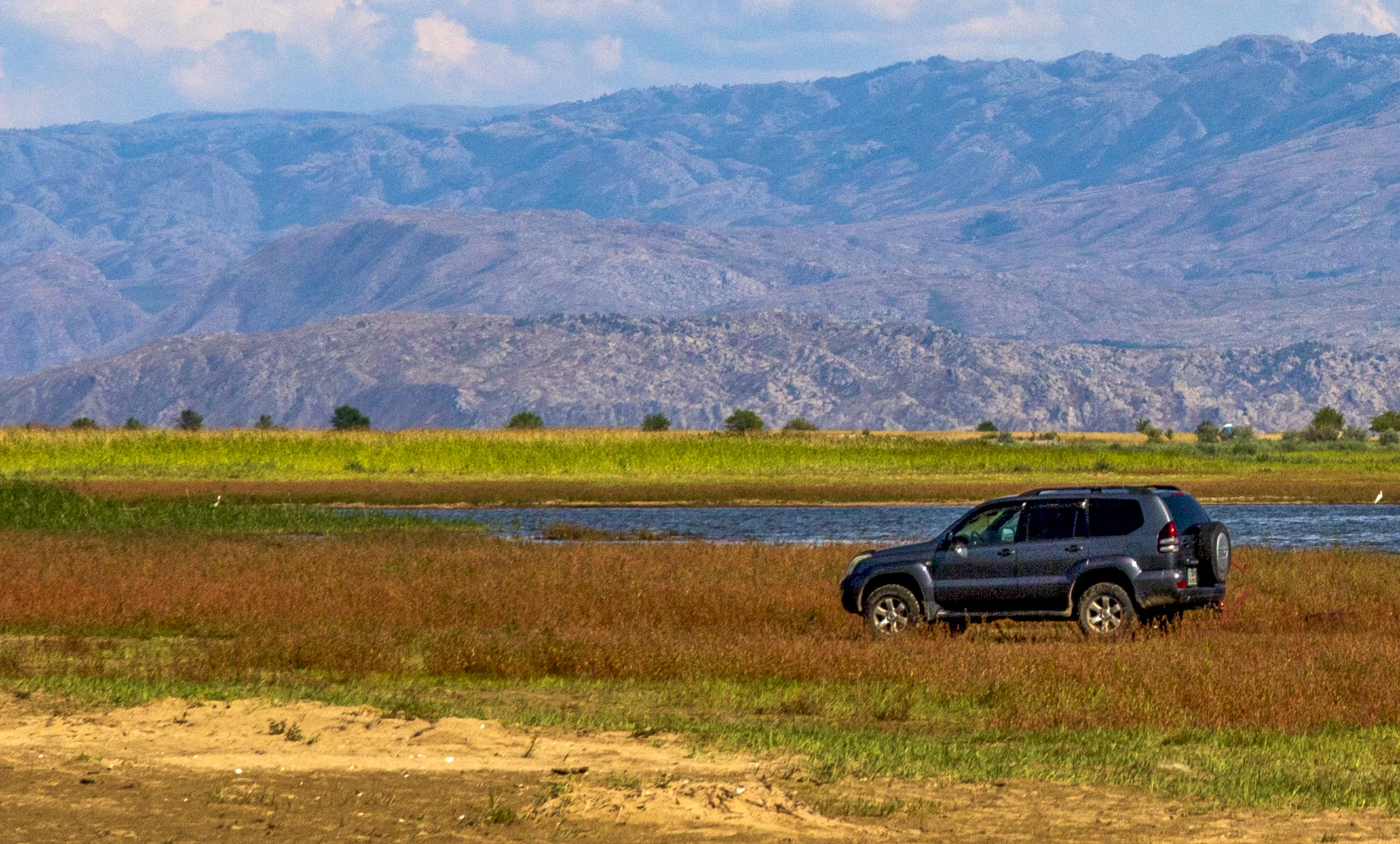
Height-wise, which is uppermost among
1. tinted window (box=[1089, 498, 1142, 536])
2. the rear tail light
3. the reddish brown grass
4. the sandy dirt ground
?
tinted window (box=[1089, 498, 1142, 536])

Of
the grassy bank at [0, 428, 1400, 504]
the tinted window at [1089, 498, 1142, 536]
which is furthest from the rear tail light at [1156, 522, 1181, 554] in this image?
the grassy bank at [0, 428, 1400, 504]

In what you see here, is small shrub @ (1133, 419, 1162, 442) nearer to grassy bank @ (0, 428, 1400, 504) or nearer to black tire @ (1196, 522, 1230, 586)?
grassy bank @ (0, 428, 1400, 504)

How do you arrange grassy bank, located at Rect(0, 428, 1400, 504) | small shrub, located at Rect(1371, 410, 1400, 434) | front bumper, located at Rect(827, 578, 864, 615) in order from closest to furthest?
front bumper, located at Rect(827, 578, 864, 615)
grassy bank, located at Rect(0, 428, 1400, 504)
small shrub, located at Rect(1371, 410, 1400, 434)

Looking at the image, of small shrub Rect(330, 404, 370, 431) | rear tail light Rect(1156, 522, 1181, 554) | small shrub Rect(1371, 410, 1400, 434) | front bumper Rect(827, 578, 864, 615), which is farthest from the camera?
small shrub Rect(330, 404, 370, 431)

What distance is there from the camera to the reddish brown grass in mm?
18781

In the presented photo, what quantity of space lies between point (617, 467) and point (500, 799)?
68.9 metres

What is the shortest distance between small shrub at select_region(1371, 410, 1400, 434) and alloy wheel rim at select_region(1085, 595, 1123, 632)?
5003 inches

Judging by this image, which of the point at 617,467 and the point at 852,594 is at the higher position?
the point at 617,467

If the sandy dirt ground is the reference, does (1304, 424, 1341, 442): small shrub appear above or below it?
above

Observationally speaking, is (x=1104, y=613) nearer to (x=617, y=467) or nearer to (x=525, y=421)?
(x=617, y=467)

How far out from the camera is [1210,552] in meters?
23.0

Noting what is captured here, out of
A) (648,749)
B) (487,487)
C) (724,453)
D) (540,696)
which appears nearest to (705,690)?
(540,696)

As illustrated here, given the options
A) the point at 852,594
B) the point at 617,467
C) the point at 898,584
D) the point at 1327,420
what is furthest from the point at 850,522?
the point at 1327,420

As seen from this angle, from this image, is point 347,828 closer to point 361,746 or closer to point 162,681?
point 361,746
